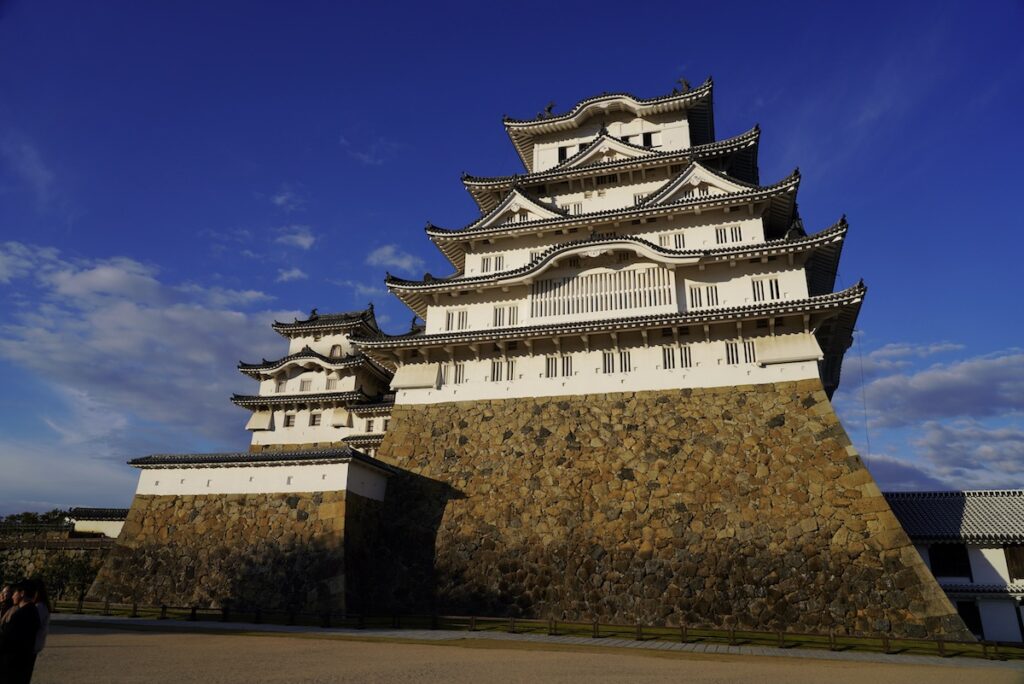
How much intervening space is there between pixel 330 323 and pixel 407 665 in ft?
88.3

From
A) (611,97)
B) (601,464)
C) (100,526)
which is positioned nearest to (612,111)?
(611,97)

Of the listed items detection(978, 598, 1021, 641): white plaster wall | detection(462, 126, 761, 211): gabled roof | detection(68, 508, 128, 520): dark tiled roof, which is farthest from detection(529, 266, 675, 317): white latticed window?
detection(68, 508, 128, 520): dark tiled roof

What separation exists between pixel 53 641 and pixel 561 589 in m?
12.8

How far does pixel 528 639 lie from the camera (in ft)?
48.2

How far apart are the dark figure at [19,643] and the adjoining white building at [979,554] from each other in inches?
911

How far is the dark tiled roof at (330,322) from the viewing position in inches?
1366

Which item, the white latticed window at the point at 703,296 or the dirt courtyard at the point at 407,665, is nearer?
the dirt courtyard at the point at 407,665

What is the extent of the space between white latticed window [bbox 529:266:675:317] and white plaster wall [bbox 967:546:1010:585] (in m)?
12.7

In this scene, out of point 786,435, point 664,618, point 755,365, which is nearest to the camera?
point 664,618

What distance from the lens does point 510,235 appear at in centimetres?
2578

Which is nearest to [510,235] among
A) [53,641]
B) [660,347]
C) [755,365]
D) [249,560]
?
[660,347]

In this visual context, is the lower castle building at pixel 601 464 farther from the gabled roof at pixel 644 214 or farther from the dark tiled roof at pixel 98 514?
the dark tiled roof at pixel 98 514

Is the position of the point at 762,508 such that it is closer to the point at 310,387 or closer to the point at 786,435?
the point at 786,435

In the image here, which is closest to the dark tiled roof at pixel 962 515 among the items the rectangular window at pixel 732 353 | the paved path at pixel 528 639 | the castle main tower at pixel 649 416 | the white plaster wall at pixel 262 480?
the castle main tower at pixel 649 416
